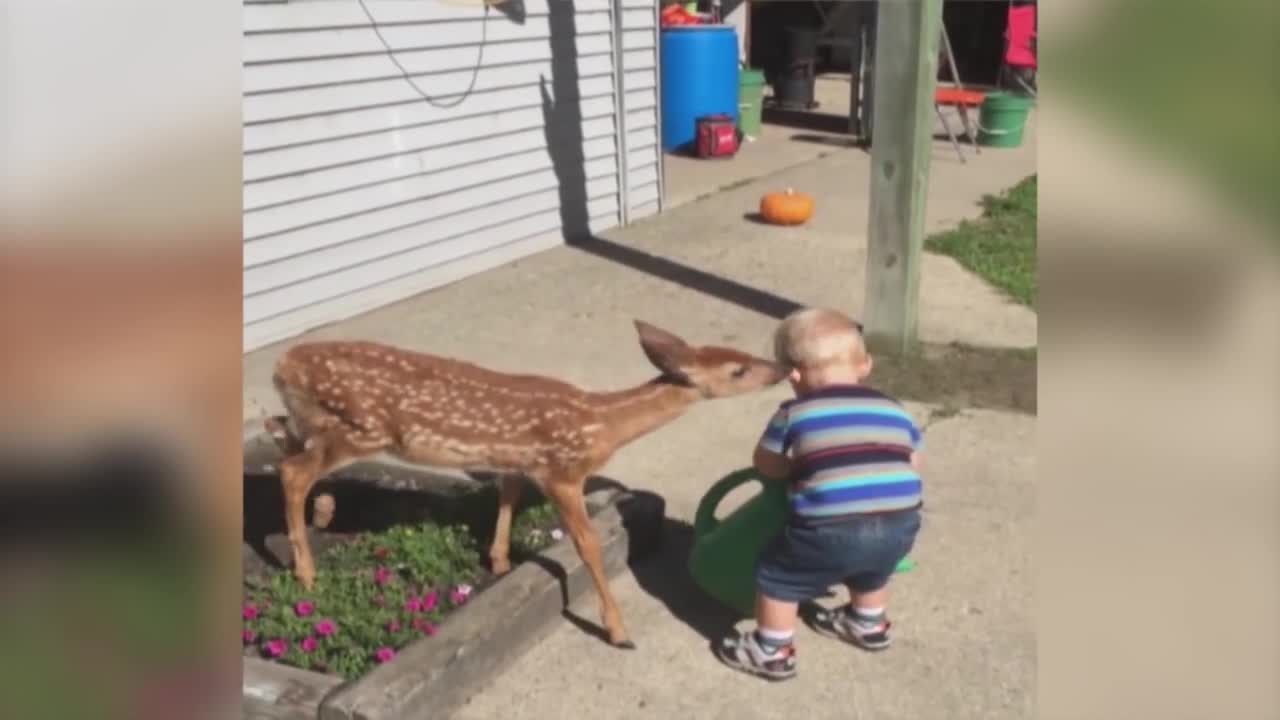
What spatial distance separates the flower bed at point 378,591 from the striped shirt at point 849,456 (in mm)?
1056

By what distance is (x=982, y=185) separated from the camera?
11.5 meters

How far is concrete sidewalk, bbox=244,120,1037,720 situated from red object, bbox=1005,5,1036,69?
4855mm

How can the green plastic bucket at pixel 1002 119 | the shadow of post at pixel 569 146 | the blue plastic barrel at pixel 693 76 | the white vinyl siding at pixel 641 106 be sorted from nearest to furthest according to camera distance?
the shadow of post at pixel 569 146, the white vinyl siding at pixel 641 106, the blue plastic barrel at pixel 693 76, the green plastic bucket at pixel 1002 119

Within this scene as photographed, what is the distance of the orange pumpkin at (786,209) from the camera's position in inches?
380

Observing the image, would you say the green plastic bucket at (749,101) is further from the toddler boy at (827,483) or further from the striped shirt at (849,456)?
the striped shirt at (849,456)

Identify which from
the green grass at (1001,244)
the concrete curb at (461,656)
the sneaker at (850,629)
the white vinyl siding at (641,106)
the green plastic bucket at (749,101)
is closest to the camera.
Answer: the concrete curb at (461,656)

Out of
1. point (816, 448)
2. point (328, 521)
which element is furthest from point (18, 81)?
point (328, 521)

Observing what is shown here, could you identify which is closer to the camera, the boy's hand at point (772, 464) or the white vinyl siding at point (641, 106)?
the boy's hand at point (772, 464)

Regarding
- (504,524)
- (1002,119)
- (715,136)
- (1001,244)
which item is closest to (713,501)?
(504,524)

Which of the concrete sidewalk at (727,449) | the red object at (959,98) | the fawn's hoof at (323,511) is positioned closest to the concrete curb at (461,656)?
the concrete sidewalk at (727,449)

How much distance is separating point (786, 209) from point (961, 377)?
12.0 feet

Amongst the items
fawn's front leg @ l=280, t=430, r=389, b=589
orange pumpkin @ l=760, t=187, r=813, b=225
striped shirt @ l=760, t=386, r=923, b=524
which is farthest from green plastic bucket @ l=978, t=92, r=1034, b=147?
fawn's front leg @ l=280, t=430, r=389, b=589

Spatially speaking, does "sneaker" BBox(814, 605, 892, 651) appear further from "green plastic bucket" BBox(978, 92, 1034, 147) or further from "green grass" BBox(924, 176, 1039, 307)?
"green plastic bucket" BBox(978, 92, 1034, 147)

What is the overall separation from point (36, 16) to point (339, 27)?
272 inches
